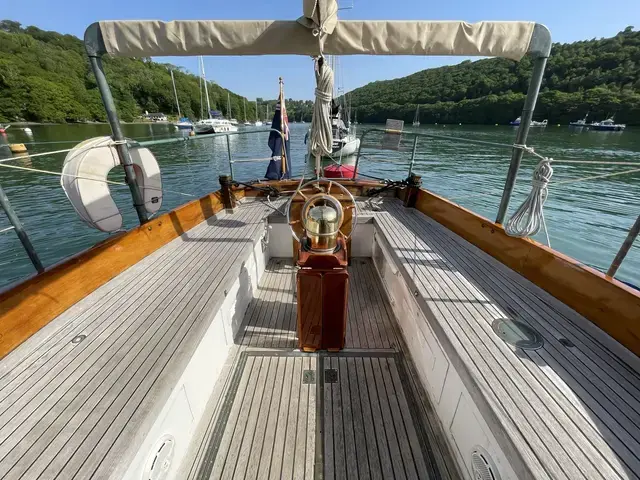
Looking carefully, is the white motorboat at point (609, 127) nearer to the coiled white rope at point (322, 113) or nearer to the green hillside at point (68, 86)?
the coiled white rope at point (322, 113)

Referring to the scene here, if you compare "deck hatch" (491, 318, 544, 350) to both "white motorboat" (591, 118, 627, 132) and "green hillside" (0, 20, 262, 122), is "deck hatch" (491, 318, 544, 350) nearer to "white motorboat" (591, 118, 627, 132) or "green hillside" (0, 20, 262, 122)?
"white motorboat" (591, 118, 627, 132)

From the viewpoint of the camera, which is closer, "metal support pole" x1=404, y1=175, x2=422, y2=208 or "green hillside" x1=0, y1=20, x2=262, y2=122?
"metal support pole" x1=404, y1=175, x2=422, y2=208

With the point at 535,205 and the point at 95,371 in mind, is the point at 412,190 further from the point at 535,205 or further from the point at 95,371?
the point at 95,371

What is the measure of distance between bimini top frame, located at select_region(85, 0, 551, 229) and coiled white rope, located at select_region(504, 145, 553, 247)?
2.40 feet

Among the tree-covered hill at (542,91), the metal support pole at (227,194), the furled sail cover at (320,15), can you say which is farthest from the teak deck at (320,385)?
the tree-covered hill at (542,91)

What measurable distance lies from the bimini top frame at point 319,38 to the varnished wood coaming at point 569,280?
126 cm

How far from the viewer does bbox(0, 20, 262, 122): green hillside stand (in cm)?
4047

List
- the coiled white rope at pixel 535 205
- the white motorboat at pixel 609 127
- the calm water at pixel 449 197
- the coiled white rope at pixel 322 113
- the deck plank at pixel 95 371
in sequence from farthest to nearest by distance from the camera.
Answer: the white motorboat at pixel 609 127 → the calm water at pixel 449 197 → the coiled white rope at pixel 322 113 → the coiled white rope at pixel 535 205 → the deck plank at pixel 95 371

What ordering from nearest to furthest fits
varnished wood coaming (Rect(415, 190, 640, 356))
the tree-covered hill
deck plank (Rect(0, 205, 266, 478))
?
deck plank (Rect(0, 205, 266, 478)) < varnished wood coaming (Rect(415, 190, 640, 356)) < the tree-covered hill

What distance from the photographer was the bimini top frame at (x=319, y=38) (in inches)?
80.0

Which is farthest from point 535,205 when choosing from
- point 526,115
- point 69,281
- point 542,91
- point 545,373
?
point 542,91

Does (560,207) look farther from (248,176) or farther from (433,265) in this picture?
(248,176)

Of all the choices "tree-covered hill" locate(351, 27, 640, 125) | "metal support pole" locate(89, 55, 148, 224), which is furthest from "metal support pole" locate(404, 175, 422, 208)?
"tree-covered hill" locate(351, 27, 640, 125)

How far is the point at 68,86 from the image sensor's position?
4716 cm
